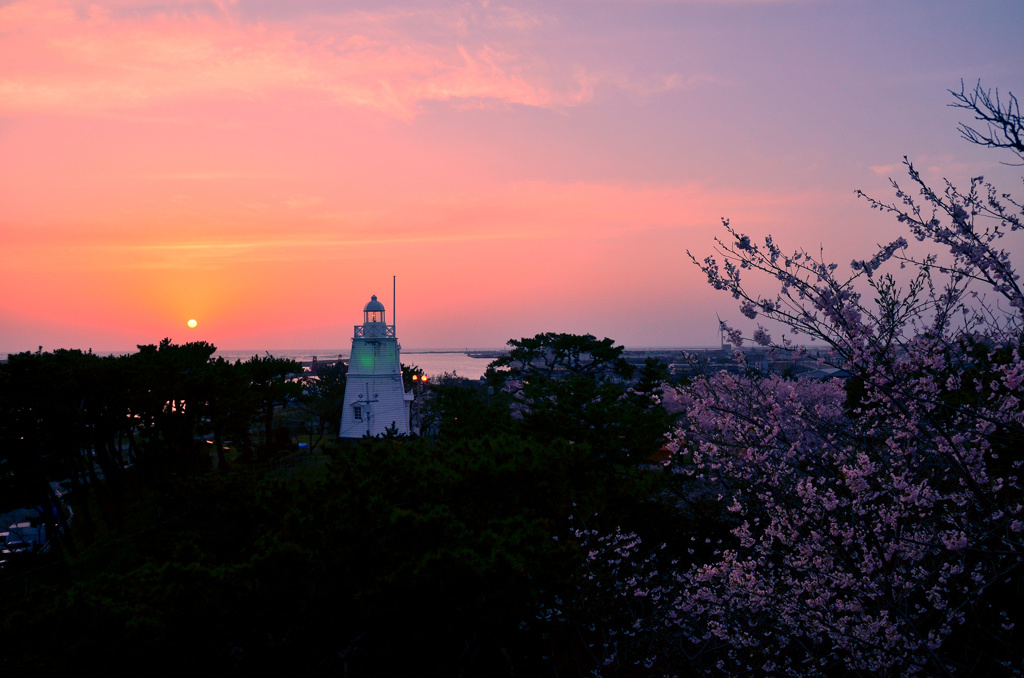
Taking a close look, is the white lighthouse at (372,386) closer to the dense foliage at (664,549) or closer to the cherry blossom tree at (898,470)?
the dense foliage at (664,549)

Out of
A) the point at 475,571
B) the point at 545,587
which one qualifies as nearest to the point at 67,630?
the point at 475,571

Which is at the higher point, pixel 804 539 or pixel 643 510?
pixel 804 539

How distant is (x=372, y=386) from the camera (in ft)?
110

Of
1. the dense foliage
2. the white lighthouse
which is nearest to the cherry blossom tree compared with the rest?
the dense foliage

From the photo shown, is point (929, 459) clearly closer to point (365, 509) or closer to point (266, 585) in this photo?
point (365, 509)

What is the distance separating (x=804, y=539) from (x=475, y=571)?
4336 mm

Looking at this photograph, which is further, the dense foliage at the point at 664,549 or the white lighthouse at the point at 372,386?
the white lighthouse at the point at 372,386

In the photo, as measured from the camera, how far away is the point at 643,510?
51.6ft

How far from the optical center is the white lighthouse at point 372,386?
110 ft

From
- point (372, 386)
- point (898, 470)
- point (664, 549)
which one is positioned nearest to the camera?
point (898, 470)

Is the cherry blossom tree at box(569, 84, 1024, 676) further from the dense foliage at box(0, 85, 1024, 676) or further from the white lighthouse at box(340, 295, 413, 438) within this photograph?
the white lighthouse at box(340, 295, 413, 438)

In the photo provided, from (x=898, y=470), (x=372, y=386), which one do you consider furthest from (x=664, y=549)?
(x=372, y=386)

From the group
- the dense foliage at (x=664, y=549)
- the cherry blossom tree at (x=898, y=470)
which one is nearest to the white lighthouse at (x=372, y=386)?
the dense foliage at (x=664, y=549)

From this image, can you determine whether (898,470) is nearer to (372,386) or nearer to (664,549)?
(664,549)
